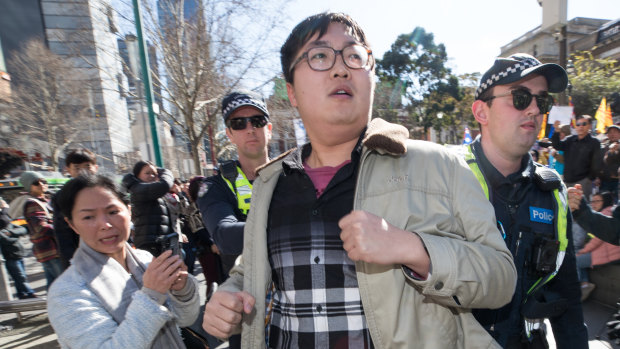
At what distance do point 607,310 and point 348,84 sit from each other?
14.6 feet

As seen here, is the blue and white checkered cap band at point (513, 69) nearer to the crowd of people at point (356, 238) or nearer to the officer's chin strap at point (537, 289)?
the crowd of people at point (356, 238)

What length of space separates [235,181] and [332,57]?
1288mm

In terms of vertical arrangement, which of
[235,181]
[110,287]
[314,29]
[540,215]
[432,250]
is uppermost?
[314,29]

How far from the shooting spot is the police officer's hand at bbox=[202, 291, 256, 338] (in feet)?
3.72

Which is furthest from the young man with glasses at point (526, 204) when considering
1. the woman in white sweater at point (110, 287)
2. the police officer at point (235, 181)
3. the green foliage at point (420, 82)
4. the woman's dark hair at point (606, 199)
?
the green foliage at point (420, 82)

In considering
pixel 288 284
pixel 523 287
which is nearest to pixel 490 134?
pixel 523 287

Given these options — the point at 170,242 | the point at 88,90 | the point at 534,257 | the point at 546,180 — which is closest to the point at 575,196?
the point at 546,180

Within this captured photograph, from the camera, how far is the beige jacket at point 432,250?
3.12ft

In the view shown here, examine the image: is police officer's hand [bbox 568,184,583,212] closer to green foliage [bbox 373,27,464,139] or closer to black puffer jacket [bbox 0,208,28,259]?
black puffer jacket [bbox 0,208,28,259]

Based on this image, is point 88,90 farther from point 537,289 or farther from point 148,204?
point 537,289

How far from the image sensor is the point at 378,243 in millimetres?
880

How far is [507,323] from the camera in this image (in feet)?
5.10

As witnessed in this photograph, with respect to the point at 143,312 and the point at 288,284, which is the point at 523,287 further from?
the point at 143,312

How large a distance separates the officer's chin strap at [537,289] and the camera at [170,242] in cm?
381
